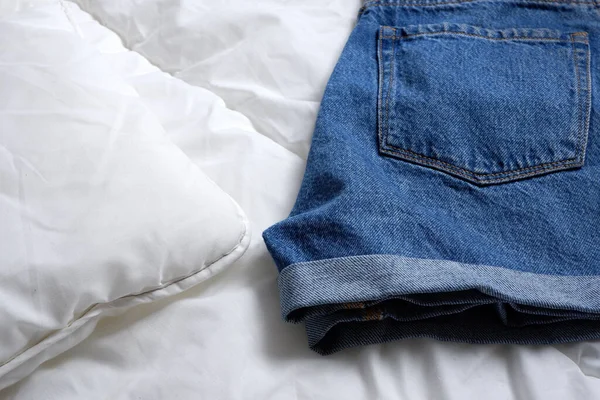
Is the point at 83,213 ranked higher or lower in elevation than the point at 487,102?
lower

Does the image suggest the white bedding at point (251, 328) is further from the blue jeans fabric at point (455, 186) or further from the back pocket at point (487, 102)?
the back pocket at point (487, 102)

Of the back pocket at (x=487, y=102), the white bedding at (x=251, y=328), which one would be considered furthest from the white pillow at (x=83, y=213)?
the back pocket at (x=487, y=102)

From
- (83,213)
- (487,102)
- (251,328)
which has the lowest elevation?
(251,328)

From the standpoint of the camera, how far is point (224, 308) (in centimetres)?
63

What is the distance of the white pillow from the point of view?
541 millimetres

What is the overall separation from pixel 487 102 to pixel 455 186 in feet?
0.45

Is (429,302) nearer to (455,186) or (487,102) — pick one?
(455,186)

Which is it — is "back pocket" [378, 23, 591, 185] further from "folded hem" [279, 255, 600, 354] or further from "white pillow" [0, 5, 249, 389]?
"white pillow" [0, 5, 249, 389]

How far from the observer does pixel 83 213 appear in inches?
22.1

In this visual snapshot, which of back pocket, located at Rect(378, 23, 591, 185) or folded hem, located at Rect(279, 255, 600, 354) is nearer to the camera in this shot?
folded hem, located at Rect(279, 255, 600, 354)

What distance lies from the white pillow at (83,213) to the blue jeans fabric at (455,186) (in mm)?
112

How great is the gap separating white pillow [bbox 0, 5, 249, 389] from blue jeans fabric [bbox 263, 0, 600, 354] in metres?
0.11

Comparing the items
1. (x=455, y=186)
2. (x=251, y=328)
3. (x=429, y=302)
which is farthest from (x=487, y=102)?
(x=251, y=328)

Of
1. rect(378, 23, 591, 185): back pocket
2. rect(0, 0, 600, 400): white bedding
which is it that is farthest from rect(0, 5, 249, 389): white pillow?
rect(378, 23, 591, 185): back pocket
